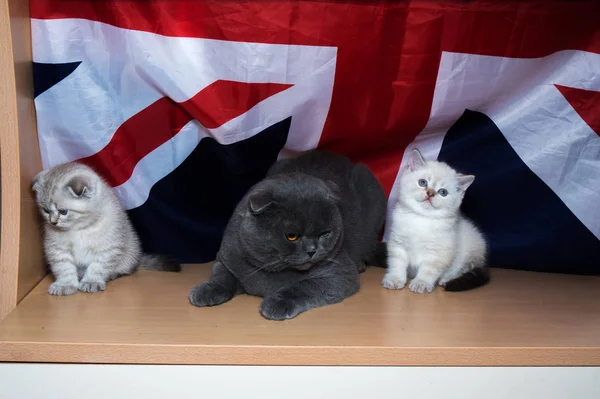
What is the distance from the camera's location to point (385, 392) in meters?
1.31

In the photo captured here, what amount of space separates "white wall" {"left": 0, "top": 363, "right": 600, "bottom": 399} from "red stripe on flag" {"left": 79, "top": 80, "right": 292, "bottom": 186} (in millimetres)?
692

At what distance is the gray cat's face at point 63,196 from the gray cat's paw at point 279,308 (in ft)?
1.95

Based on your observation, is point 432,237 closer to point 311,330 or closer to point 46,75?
point 311,330

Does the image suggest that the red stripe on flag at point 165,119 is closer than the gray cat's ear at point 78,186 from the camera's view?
No

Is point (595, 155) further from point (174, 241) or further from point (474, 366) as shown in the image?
point (174, 241)

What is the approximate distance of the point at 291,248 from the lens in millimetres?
1470

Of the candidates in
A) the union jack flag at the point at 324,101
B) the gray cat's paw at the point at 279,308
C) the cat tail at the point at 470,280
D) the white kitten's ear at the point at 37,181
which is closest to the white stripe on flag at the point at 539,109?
the union jack flag at the point at 324,101

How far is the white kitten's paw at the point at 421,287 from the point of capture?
165 centimetres

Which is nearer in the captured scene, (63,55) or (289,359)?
(289,359)

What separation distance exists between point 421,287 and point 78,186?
102cm

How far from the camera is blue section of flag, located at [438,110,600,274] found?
1814mm

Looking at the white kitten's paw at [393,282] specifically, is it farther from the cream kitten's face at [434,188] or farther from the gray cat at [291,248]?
the cream kitten's face at [434,188]

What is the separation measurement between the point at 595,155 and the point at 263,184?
1059 mm

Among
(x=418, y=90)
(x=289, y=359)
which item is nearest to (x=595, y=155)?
(x=418, y=90)
